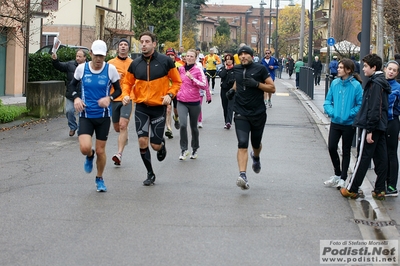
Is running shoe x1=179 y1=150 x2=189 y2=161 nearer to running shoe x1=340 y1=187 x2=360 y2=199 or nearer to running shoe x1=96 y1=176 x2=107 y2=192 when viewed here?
running shoe x1=96 y1=176 x2=107 y2=192

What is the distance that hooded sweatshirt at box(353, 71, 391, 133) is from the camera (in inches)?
351

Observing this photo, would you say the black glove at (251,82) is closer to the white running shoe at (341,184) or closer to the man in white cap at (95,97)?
Answer: the man in white cap at (95,97)

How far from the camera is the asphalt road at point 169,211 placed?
6.58 m

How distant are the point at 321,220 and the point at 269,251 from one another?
158 cm

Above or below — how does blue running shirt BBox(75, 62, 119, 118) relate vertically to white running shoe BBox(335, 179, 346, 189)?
above

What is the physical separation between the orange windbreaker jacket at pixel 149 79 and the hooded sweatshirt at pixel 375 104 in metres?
2.45

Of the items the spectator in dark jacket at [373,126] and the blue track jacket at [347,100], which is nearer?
the spectator in dark jacket at [373,126]

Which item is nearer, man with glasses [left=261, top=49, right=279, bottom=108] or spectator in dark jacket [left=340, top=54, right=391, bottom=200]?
spectator in dark jacket [left=340, top=54, right=391, bottom=200]

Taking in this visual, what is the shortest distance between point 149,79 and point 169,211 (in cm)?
215

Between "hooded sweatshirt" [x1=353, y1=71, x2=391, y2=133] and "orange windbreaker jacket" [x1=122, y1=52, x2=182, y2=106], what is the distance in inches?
96.4

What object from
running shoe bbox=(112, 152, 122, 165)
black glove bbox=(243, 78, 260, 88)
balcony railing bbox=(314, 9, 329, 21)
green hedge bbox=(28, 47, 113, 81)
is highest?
balcony railing bbox=(314, 9, 329, 21)

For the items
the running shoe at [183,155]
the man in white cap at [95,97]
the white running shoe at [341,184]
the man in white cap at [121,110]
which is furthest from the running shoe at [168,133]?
the man in white cap at [95,97]

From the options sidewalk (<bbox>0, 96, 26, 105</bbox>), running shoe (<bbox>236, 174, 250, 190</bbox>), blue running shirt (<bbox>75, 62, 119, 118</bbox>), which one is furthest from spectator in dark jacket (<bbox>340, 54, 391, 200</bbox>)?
sidewalk (<bbox>0, 96, 26, 105</bbox>)

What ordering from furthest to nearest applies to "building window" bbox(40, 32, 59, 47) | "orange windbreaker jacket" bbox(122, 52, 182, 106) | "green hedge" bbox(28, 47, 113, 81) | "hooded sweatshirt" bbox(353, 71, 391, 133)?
"building window" bbox(40, 32, 59, 47)
"green hedge" bbox(28, 47, 113, 81)
"orange windbreaker jacket" bbox(122, 52, 182, 106)
"hooded sweatshirt" bbox(353, 71, 391, 133)
